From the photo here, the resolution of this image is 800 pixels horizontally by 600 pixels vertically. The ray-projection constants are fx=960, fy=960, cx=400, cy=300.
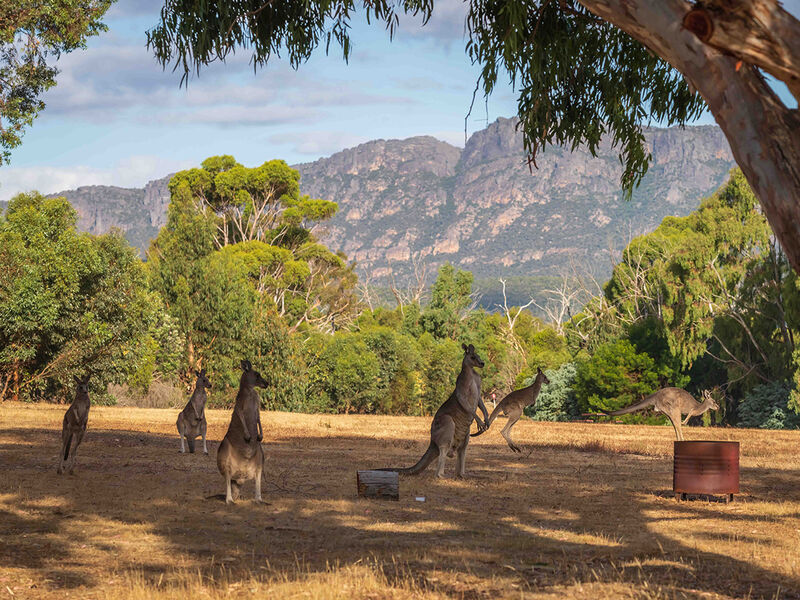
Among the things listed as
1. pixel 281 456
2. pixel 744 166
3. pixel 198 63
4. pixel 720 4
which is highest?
pixel 198 63

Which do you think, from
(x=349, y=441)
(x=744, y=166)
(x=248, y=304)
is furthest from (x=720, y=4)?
(x=248, y=304)

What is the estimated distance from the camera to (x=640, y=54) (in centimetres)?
1180

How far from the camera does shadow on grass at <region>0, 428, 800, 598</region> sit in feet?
25.2

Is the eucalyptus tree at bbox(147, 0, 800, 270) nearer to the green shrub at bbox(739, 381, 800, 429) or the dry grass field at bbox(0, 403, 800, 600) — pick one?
the dry grass field at bbox(0, 403, 800, 600)

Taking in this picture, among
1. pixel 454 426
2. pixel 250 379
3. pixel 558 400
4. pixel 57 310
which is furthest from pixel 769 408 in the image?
pixel 250 379

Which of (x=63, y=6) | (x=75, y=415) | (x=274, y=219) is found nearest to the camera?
(x=75, y=415)

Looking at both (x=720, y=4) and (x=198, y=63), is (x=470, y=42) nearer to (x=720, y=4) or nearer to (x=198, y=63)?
(x=198, y=63)

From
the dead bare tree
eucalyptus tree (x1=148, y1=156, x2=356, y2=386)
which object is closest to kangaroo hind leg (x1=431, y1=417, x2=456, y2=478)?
eucalyptus tree (x1=148, y1=156, x2=356, y2=386)

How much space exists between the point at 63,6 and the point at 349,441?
11.6 meters

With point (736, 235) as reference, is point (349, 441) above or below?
below

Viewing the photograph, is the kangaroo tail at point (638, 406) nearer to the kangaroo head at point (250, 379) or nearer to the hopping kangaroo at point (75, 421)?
the kangaroo head at point (250, 379)

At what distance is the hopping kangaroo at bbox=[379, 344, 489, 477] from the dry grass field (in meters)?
0.31

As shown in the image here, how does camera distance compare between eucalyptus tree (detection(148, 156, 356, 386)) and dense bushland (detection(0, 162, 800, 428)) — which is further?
eucalyptus tree (detection(148, 156, 356, 386))

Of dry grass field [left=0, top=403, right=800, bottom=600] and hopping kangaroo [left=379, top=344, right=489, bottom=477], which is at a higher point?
hopping kangaroo [left=379, top=344, right=489, bottom=477]
